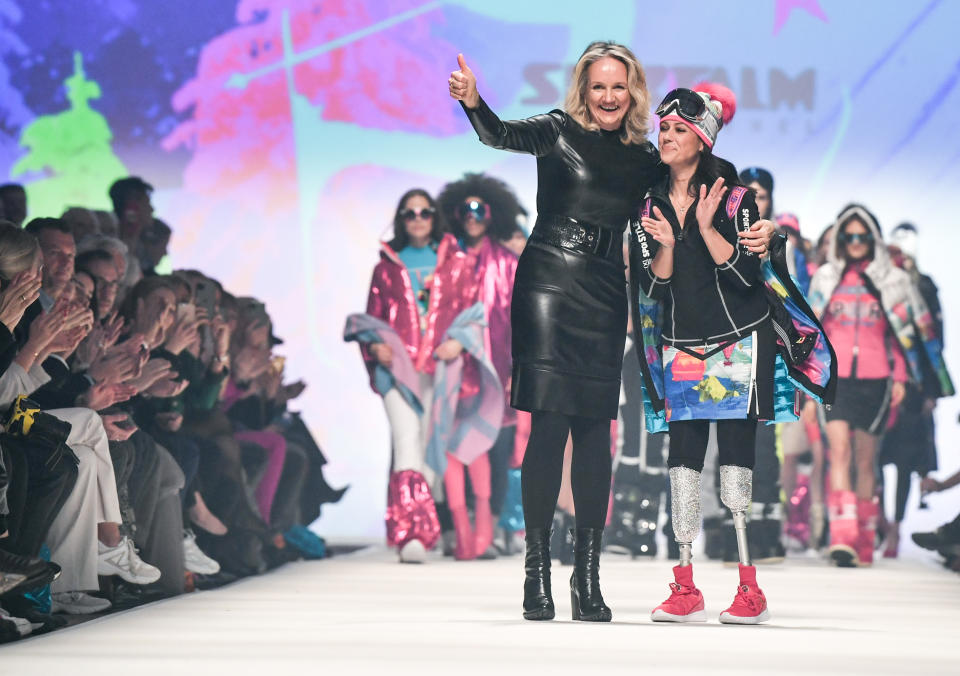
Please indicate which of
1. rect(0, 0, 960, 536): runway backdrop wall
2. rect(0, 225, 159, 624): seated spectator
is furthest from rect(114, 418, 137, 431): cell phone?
rect(0, 0, 960, 536): runway backdrop wall

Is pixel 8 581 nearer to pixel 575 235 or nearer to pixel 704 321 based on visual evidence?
pixel 575 235

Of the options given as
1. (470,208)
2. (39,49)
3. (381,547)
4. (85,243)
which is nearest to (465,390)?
(470,208)

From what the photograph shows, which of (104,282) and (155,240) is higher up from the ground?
(155,240)

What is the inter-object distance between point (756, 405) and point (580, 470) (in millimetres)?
383

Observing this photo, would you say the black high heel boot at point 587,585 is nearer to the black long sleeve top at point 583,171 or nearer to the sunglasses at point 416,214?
the black long sleeve top at point 583,171

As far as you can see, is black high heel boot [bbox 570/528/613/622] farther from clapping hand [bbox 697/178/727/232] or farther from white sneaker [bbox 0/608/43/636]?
white sneaker [bbox 0/608/43/636]

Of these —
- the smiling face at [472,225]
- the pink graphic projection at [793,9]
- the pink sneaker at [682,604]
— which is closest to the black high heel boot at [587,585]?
the pink sneaker at [682,604]

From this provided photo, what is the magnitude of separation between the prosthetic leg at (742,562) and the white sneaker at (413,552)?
2.29 metres

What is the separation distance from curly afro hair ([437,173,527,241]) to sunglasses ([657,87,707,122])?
3.12 m

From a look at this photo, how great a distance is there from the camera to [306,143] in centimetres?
789

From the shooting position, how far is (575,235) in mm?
3352

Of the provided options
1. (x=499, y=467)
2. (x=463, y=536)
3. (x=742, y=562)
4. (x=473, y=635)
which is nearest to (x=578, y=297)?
(x=742, y=562)

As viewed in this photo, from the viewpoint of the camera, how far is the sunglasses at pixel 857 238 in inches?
236

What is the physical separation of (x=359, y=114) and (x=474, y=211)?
169 centimetres
